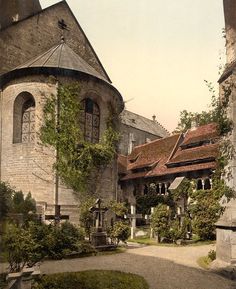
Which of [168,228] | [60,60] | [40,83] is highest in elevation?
[60,60]

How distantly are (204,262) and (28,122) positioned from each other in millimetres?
6113

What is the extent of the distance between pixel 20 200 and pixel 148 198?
1506 cm

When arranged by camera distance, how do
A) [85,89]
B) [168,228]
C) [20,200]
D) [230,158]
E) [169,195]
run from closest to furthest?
[230,158] < [20,200] < [85,89] < [168,228] < [169,195]

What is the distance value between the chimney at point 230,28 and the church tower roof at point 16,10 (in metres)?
5.11

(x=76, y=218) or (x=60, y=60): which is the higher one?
(x=60, y=60)

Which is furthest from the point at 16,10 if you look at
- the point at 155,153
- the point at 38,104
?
the point at 155,153

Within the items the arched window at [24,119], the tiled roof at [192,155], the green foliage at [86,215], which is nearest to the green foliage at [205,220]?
the tiled roof at [192,155]

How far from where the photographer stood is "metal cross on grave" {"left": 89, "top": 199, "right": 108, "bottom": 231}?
1128 centimetres

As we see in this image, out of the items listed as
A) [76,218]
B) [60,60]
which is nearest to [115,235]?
[76,218]

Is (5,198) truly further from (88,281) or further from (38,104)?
(38,104)

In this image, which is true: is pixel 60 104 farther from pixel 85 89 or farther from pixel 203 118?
pixel 203 118

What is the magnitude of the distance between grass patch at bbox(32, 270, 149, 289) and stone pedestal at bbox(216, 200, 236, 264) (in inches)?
74.1

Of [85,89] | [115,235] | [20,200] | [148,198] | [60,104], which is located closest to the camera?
[20,200]

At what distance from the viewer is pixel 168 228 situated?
14094 millimetres
